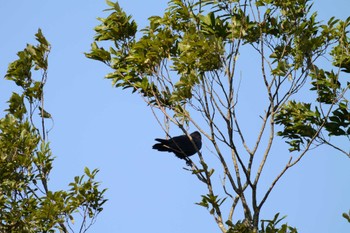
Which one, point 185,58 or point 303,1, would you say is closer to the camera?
point 185,58

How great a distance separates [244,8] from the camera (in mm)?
10344

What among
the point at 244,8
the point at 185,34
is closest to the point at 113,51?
the point at 185,34

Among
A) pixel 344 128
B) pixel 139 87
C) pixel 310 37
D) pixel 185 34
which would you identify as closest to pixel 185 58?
pixel 185 34

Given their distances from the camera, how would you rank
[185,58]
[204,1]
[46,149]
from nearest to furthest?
[185,58], [204,1], [46,149]

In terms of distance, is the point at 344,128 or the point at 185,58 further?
the point at 344,128

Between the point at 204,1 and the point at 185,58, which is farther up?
the point at 204,1

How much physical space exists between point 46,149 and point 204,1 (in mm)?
3747

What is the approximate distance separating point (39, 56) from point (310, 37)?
16.6 ft

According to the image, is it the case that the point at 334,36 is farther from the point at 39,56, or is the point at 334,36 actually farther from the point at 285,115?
the point at 39,56

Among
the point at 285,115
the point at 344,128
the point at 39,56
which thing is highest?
the point at 39,56

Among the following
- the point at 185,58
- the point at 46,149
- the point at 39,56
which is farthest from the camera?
the point at 39,56

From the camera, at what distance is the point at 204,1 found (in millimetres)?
10477

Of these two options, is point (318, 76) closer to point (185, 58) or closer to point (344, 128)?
point (344, 128)

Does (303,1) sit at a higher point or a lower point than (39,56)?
lower
